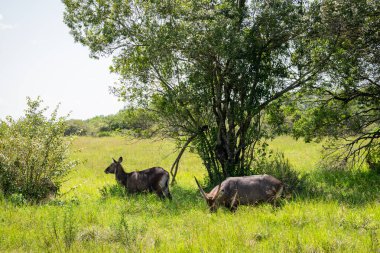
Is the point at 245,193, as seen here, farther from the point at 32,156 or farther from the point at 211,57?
the point at 32,156

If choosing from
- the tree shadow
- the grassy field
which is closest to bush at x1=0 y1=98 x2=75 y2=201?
the grassy field

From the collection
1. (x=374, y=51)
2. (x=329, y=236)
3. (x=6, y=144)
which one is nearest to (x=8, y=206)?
(x=6, y=144)

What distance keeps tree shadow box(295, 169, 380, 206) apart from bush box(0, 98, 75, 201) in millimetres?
8344

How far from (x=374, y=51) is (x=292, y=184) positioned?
5388 millimetres

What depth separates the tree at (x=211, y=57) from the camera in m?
12.7

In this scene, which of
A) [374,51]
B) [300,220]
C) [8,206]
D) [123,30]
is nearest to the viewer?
[300,220]

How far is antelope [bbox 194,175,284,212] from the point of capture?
1101 cm

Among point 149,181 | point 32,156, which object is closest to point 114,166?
point 149,181

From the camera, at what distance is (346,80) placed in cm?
1369

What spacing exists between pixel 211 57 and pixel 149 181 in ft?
16.3

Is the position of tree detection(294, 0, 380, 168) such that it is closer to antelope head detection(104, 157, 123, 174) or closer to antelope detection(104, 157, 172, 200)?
antelope detection(104, 157, 172, 200)

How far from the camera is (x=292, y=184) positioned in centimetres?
1298

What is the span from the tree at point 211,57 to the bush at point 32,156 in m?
3.30

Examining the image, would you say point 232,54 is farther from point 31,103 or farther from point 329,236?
point 31,103
